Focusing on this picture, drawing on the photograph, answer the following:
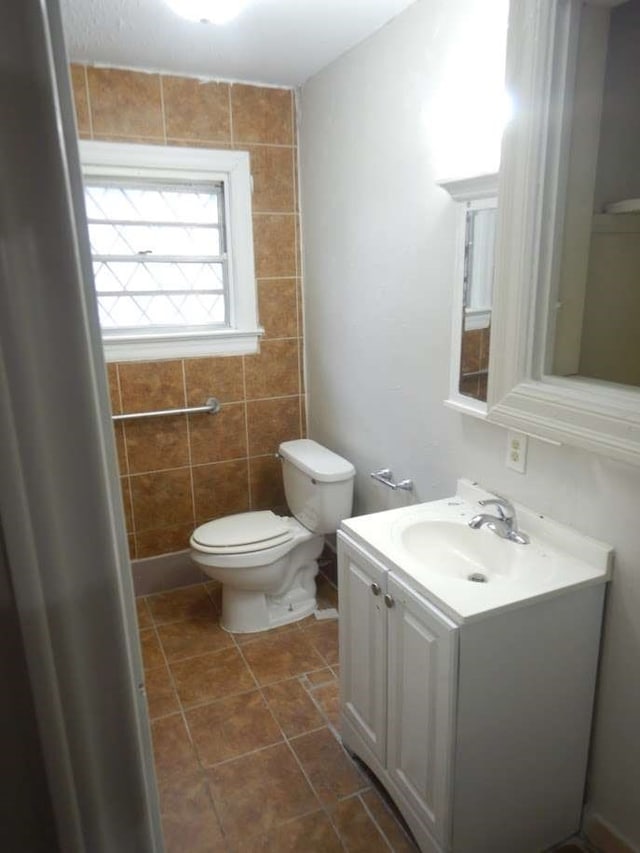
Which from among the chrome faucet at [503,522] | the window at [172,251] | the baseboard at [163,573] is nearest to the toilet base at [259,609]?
the baseboard at [163,573]

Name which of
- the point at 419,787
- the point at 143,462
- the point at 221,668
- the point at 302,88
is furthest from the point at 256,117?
the point at 419,787

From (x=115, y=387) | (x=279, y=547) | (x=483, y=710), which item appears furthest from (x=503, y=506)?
(x=115, y=387)

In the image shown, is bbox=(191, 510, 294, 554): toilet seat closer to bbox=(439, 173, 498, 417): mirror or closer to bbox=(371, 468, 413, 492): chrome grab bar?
bbox=(371, 468, 413, 492): chrome grab bar

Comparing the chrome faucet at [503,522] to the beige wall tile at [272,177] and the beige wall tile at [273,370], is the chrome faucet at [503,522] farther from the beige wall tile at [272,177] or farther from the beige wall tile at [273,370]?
the beige wall tile at [272,177]

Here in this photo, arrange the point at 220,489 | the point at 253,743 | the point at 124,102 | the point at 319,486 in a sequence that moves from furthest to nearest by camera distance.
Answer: the point at 220,489 < the point at 319,486 < the point at 124,102 < the point at 253,743

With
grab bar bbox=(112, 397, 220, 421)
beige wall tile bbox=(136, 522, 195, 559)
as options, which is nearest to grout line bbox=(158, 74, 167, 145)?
grab bar bbox=(112, 397, 220, 421)

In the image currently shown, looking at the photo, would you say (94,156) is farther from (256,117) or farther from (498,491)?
(498,491)

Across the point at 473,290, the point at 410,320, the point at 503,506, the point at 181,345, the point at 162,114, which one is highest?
the point at 162,114

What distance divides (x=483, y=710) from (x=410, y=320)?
1271 mm

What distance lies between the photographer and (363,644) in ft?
5.69

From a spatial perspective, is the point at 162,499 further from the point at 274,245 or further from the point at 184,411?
the point at 274,245

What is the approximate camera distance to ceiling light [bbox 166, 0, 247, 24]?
1.77m

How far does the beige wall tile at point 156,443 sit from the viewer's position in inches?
108

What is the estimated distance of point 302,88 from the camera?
2.68 meters
